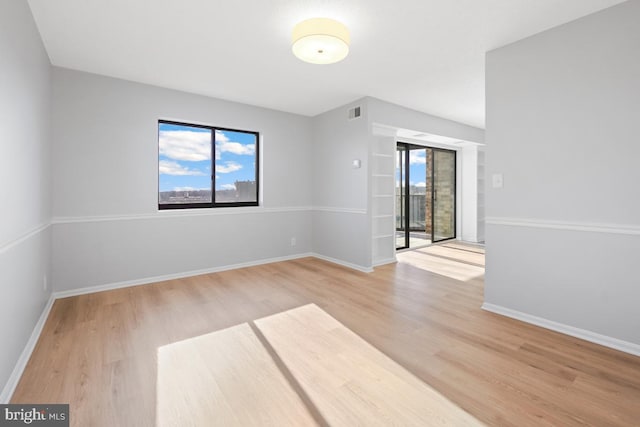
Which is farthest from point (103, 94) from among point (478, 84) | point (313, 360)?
point (478, 84)

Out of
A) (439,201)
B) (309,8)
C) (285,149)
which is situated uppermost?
(309,8)

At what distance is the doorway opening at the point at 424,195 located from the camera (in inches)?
230

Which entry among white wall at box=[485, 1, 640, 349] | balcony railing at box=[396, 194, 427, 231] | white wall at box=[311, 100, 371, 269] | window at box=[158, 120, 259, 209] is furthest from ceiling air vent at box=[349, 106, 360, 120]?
balcony railing at box=[396, 194, 427, 231]

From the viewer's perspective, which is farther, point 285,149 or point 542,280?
→ point 285,149

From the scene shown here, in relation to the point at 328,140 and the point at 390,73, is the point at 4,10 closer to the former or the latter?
the point at 390,73

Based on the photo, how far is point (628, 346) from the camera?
83.4 inches

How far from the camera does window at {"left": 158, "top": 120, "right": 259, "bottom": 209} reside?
13.5 ft

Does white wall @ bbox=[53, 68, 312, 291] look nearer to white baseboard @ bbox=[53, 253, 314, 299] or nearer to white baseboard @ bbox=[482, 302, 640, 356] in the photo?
white baseboard @ bbox=[53, 253, 314, 299]

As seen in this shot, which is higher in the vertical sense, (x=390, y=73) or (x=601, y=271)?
(x=390, y=73)

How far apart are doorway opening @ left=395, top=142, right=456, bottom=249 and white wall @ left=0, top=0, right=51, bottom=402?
201 inches

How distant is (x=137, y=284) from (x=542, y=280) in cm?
440

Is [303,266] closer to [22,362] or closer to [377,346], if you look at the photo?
[377,346]

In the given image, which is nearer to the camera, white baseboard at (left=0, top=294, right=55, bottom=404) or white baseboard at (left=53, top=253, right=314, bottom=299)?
white baseboard at (left=0, top=294, right=55, bottom=404)

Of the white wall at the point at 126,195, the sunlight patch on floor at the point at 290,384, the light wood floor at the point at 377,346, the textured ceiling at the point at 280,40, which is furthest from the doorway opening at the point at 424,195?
the sunlight patch on floor at the point at 290,384
